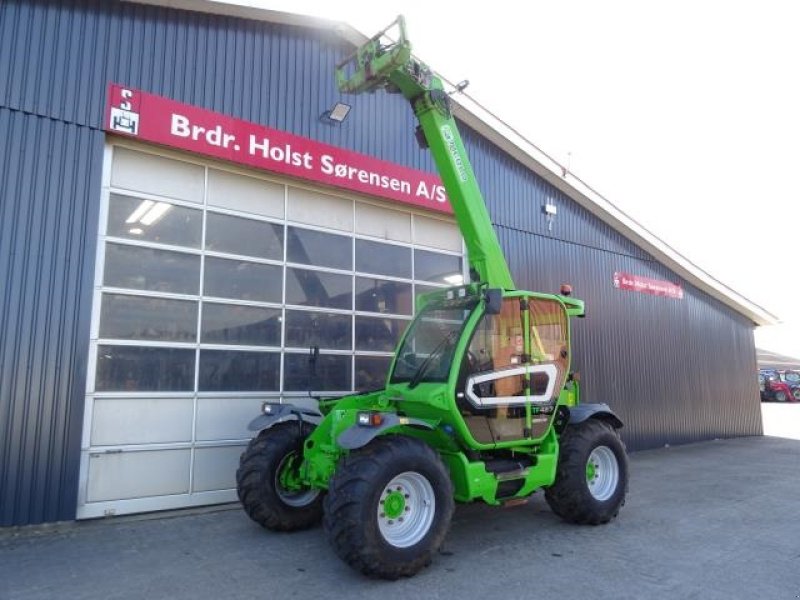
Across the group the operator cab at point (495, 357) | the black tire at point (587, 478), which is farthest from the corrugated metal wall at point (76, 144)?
the black tire at point (587, 478)

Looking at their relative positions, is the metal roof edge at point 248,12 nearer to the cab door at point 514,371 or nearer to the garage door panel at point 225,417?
the garage door panel at point 225,417

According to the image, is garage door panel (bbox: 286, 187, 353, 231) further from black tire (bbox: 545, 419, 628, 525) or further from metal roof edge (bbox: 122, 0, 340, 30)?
black tire (bbox: 545, 419, 628, 525)

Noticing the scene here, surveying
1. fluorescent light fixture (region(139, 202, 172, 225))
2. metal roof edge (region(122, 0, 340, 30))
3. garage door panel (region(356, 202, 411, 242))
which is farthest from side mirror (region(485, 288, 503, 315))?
metal roof edge (region(122, 0, 340, 30))

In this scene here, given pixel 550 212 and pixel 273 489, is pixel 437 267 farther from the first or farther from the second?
pixel 273 489

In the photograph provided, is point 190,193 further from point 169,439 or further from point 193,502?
point 193,502

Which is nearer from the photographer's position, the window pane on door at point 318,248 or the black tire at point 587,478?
the black tire at point 587,478

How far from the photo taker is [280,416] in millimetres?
6418

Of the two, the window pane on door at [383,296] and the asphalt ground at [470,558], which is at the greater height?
the window pane on door at [383,296]

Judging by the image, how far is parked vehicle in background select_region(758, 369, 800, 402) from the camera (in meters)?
33.2

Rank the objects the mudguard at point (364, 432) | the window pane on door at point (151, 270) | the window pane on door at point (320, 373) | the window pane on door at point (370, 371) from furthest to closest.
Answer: the window pane on door at point (370, 371) → the window pane on door at point (320, 373) → the window pane on door at point (151, 270) → the mudguard at point (364, 432)

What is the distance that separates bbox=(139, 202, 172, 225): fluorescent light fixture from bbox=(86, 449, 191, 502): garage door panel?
2861 mm

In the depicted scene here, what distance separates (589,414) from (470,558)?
7.50 ft

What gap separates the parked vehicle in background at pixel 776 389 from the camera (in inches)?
1307

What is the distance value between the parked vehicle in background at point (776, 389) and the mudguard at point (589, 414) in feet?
104
